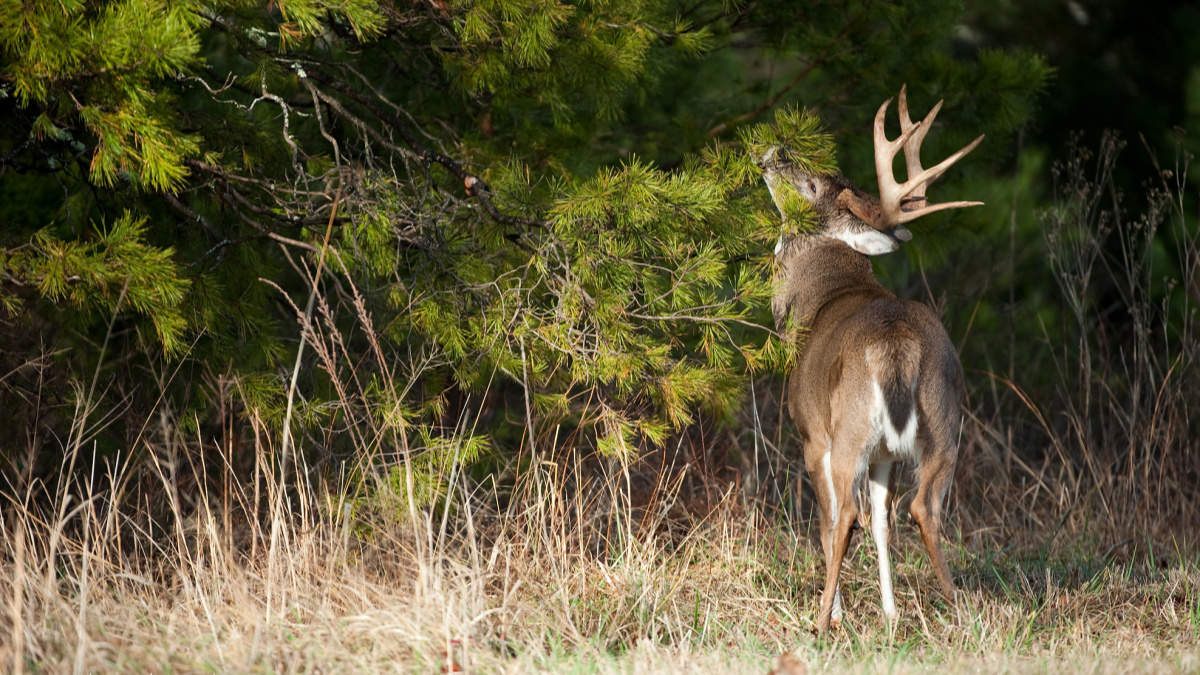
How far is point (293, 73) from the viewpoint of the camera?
15.6 ft

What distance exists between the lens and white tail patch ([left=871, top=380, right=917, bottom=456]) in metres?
4.20

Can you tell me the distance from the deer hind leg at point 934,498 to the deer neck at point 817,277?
2.82 feet

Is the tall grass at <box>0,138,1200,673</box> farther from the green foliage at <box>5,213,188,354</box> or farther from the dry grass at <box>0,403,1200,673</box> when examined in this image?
the green foliage at <box>5,213,188,354</box>

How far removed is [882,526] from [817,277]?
116cm

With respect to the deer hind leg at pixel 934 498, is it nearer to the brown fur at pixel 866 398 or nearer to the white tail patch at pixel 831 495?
the brown fur at pixel 866 398

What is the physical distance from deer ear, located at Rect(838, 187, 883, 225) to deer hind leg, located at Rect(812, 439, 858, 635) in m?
1.24

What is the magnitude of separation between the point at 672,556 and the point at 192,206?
8.18 feet

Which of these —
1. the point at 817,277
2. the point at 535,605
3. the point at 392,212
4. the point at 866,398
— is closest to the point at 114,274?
the point at 392,212

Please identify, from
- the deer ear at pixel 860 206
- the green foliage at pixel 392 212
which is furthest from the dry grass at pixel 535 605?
the deer ear at pixel 860 206

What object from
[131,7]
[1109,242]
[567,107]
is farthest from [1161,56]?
[131,7]

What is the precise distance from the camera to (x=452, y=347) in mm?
4250

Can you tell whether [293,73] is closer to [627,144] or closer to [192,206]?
[192,206]

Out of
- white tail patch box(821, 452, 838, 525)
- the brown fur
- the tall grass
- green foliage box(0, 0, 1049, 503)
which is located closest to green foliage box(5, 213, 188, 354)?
green foliage box(0, 0, 1049, 503)

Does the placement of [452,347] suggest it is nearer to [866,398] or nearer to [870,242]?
[866,398]
